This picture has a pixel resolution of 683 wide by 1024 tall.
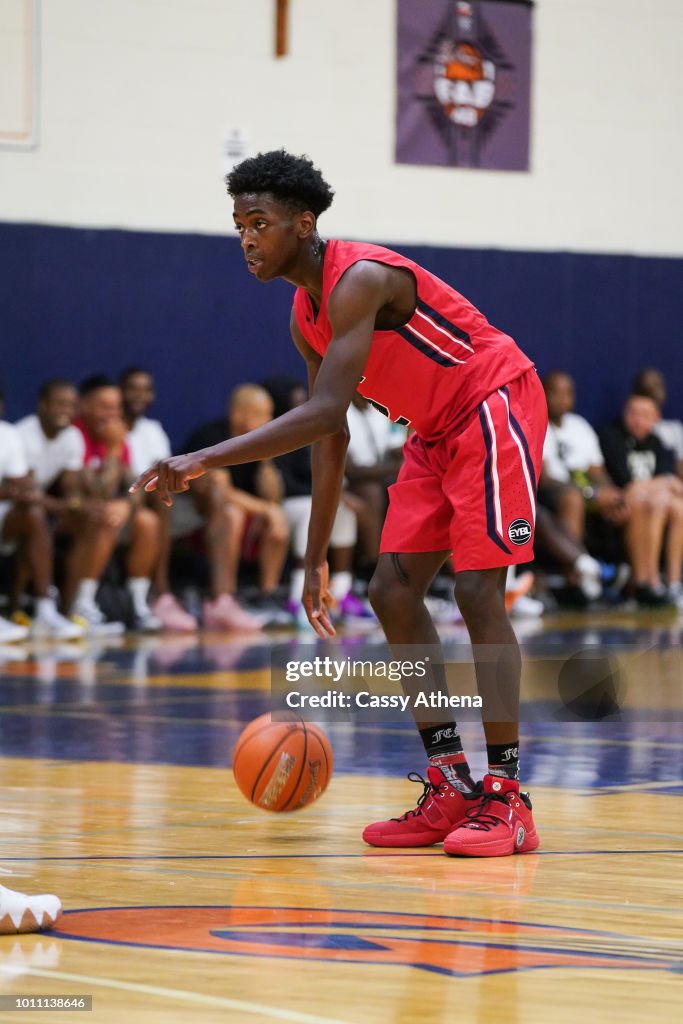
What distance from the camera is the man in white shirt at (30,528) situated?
34.4 ft

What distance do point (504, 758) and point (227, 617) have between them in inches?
272

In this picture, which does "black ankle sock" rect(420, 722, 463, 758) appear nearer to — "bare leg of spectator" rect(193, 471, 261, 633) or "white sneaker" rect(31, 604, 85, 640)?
"white sneaker" rect(31, 604, 85, 640)

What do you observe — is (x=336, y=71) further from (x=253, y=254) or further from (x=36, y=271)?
(x=253, y=254)

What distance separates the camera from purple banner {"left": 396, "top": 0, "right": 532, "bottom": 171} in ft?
44.4

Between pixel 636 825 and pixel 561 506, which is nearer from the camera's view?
pixel 636 825

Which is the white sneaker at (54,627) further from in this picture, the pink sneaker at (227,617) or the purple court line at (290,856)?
the purple court line at (290,856)

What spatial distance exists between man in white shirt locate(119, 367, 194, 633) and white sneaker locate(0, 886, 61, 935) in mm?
7867

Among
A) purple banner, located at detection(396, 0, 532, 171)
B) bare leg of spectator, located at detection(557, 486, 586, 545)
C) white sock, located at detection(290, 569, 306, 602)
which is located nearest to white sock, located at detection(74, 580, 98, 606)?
white sock, located at detection(290, 569, 306, 602)

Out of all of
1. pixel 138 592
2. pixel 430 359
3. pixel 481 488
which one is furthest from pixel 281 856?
pixel 138 592

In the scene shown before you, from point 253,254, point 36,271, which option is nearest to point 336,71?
point 36,271

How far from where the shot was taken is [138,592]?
11188 millimetres

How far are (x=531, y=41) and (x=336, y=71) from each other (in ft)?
5.62

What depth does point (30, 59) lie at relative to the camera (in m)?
12.1

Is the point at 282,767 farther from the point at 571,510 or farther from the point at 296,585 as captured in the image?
the point at 571,510
